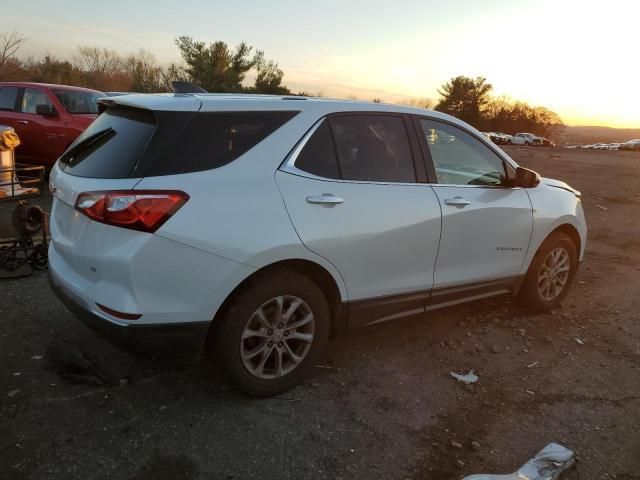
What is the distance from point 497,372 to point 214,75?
40109 mm

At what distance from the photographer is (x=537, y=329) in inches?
184

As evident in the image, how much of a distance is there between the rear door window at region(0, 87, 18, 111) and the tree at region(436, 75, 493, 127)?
57461mm

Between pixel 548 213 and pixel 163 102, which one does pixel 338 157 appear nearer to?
pixel 163 102

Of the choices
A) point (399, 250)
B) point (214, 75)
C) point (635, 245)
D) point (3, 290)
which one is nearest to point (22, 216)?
point (3, 290)

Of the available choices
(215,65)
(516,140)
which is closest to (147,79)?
(215,65)

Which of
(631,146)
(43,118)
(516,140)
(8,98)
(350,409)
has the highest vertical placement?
(631,146)

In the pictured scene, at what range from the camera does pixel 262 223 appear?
2928mm

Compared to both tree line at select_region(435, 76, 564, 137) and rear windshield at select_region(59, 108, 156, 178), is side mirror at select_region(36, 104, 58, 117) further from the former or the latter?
tree line at select_region(435, 76, 564, 137)

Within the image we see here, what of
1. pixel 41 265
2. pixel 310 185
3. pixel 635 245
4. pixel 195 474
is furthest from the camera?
pixel 635 245

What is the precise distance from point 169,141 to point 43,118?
859 cm

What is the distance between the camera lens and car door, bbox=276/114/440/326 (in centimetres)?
316

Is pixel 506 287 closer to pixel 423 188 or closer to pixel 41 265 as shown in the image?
pixel 423 188

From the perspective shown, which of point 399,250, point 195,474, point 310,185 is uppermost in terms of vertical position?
point 310,185

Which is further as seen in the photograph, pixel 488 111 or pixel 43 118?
pixel 488 111
